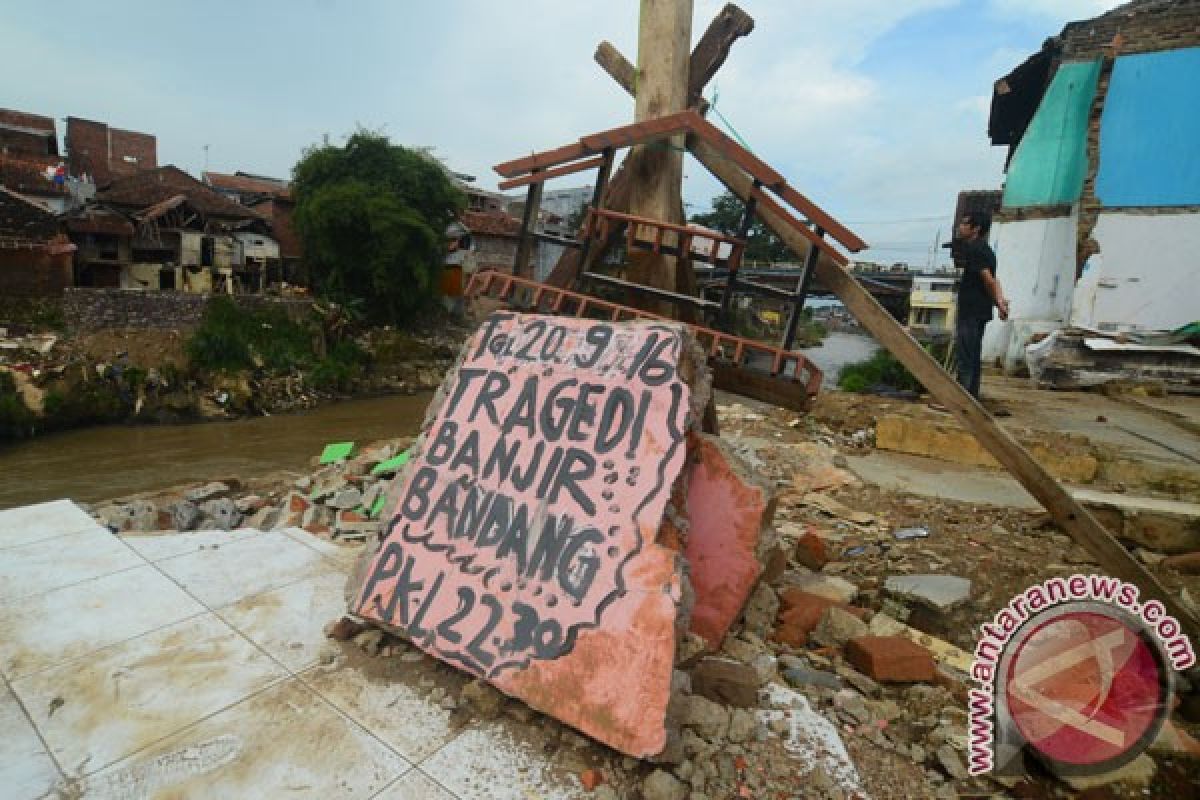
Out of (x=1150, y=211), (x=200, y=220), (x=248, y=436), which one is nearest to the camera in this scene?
(x=1150, y=211)

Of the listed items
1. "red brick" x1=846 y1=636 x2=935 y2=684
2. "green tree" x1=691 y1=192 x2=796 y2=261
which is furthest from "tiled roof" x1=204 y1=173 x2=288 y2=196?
"red brick" x1=846 y1=636 x2=935 y2=684

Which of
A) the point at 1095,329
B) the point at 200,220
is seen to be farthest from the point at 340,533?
the point at 200,220

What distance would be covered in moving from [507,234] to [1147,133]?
26302 millimetres

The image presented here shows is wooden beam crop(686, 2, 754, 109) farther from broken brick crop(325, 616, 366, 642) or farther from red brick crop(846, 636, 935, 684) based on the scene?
broken brick crop(325, 616, 366, 642)

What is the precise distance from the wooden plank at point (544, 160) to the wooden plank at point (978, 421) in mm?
600

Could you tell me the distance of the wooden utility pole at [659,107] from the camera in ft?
9.95

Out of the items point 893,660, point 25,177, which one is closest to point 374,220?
point 25,177

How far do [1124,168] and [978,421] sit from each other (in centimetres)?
1087

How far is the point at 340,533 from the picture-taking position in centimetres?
389

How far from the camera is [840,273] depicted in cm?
288

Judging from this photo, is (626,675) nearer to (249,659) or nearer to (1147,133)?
(249,659)

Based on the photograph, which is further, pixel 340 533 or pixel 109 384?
pixel 109 384

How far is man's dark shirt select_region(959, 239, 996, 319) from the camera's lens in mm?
5145

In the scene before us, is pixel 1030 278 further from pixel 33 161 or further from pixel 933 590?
pixel 33 161
